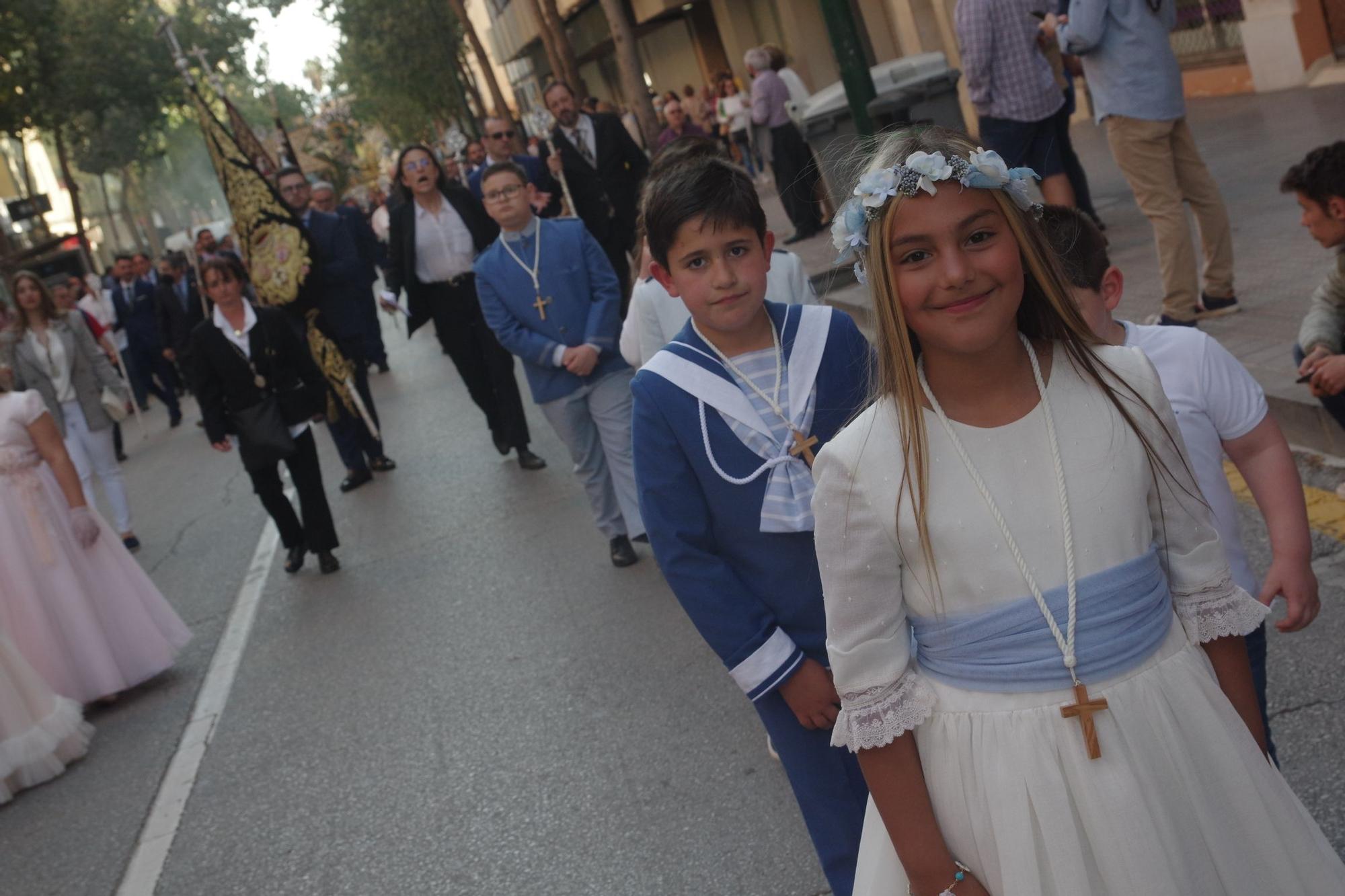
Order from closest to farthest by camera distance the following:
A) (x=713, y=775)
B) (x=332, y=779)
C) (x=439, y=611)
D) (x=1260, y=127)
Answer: (x=713, y=775)
(x=332, y=779)
(x=439, y=611)
(x=1260, y=127)

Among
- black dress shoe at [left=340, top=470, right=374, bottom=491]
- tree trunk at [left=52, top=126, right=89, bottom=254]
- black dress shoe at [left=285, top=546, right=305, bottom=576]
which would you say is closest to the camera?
black dress shoe at [left=285, top=546, right=305, bottom=576]

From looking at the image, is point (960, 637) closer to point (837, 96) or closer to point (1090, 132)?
point (837, 96)

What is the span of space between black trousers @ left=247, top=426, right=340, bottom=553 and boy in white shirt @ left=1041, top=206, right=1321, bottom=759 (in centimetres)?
683

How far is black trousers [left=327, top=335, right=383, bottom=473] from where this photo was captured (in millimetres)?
12062

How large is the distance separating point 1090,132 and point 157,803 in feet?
55.3

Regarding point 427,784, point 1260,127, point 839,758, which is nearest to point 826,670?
point 839,758

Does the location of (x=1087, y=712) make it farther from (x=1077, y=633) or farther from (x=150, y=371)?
(x=150, y=371)

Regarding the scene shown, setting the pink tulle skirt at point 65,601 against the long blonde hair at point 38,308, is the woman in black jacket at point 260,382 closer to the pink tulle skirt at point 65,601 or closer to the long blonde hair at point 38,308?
the pink tulle skirt at point 65,601

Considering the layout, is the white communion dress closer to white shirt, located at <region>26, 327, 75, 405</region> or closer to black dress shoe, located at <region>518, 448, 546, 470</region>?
black dress shoe, located at <region>518, 448, 546, 470</region>

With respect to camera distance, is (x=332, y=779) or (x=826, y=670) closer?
(x=826, y=670)

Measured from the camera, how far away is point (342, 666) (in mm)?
7578

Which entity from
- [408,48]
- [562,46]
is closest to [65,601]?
[562,46]

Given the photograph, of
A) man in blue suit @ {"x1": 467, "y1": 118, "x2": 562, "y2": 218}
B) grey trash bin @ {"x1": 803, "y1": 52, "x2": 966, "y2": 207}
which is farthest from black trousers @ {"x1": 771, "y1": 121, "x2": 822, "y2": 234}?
man in blue suit @ {"x1": 467, "y1": 118, "x2": 562, "y2": 218}

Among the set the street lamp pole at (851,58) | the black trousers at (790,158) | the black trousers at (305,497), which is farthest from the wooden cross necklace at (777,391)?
the black trousers at (790,158)
